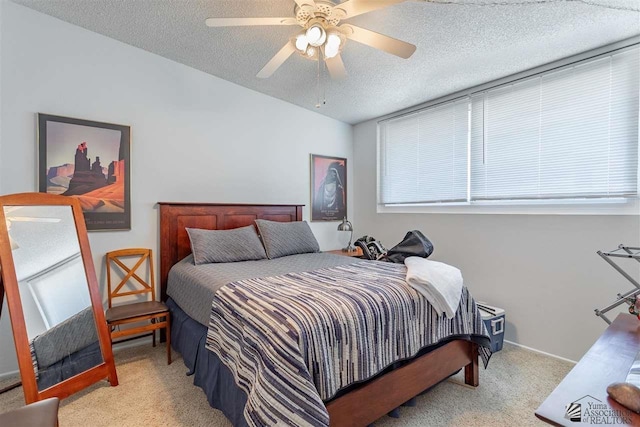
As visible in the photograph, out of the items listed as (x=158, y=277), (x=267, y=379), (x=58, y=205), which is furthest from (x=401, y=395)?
(x=58, y=205)

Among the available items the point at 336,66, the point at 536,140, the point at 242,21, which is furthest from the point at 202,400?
the point at 536,140

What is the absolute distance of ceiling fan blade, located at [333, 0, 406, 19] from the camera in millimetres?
1523

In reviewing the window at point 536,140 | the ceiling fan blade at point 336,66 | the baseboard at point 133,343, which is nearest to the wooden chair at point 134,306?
the baseboard at point 133,343

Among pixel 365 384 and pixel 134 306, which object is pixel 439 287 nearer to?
pixel 365 384

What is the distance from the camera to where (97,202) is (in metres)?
2.45

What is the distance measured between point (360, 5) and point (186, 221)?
2.37 m

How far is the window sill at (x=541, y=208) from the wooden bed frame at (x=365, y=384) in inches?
59.4

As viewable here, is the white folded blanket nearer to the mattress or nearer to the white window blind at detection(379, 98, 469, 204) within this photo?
the mattress

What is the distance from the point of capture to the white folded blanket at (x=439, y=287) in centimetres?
175

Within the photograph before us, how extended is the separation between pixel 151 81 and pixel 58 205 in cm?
139

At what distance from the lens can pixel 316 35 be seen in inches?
67.2

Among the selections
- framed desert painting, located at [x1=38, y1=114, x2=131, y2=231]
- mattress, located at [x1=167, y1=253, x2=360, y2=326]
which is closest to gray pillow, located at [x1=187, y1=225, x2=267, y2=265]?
mattress, located at [x1=167, y1=253, x2=360, y2=326]

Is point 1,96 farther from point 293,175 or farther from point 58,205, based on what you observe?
point 293,175

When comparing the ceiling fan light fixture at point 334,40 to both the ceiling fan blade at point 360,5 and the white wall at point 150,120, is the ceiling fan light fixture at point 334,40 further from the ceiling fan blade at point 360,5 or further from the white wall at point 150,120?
the white wall at point 150,120
